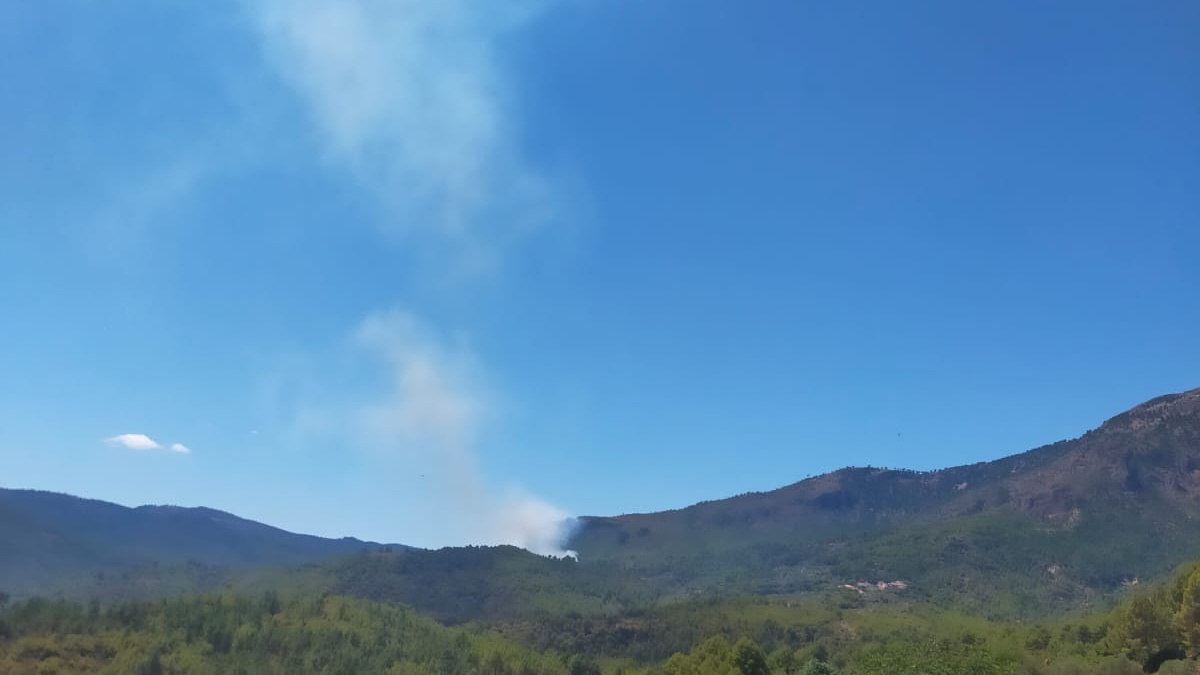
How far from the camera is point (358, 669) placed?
649ft

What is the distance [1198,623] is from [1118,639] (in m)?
21.9

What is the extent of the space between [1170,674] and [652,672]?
6551 cm

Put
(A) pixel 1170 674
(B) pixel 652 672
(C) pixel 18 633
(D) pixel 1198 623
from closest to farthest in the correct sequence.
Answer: (A) pixel 1170 674
(D) pixel 1198 623
(B) pixel 652 672
(C) pixel 18 633

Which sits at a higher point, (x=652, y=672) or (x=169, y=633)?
(x=169, y=633)

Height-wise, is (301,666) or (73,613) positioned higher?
(73,613)

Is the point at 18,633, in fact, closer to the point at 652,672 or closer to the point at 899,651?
the point at 652,672

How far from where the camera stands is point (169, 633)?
7554 inches

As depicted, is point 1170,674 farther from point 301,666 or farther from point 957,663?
point 301,666

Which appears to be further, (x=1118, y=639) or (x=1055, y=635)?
(x=1055, y=635)

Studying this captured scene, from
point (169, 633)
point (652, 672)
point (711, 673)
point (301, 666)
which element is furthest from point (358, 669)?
point (711, 673)

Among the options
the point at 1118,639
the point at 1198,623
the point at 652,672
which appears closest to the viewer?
the point at 1198,623

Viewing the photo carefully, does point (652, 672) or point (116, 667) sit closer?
point (652, 672)

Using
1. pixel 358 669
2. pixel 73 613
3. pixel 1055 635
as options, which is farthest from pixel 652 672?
pixel 73 613

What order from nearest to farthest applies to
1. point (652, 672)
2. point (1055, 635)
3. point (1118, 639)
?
point (1118, 639)
point (652, 672)
point (1055, 635)
